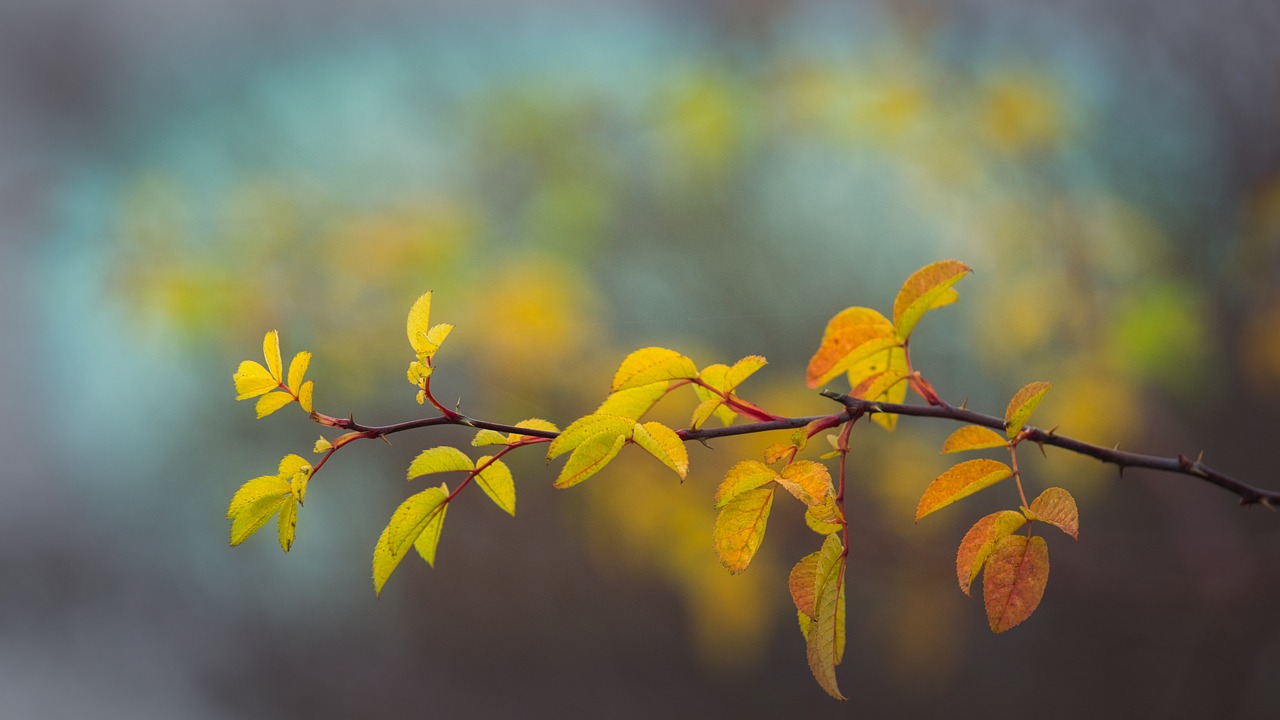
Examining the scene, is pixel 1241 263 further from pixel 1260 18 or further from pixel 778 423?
pixel 778 423

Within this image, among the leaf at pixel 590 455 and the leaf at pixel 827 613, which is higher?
the leaf at pixel 590 455

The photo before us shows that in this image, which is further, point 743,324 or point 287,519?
point 743,324

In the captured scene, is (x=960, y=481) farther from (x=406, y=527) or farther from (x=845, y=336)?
(x=406, y=527)

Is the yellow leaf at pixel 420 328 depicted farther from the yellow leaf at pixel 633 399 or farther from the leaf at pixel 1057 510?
the leaf at pixel 1057 510

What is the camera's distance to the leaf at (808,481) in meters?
0.23

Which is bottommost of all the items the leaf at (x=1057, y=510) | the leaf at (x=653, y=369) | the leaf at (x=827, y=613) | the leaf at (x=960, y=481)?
the leaf at (x=827, y=613)

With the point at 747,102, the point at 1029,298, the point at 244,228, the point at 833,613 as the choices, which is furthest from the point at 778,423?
the point at 244,228

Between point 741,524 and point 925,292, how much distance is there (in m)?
0.09

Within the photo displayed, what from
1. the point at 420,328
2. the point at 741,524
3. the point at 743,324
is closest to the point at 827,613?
the point at 741,524

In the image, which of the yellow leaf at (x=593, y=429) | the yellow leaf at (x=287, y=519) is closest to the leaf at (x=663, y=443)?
the yellow leaf at (x=593, y=429)

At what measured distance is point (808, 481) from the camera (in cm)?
24

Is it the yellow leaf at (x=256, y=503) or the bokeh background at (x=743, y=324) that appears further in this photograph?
the bokeh background at (x=743, y=324)

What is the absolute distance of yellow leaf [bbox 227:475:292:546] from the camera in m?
0.26

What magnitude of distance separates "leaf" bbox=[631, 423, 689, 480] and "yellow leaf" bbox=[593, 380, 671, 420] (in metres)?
0.02
